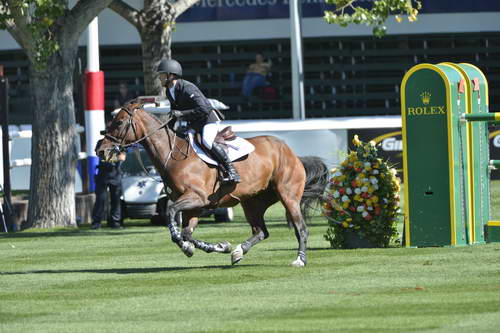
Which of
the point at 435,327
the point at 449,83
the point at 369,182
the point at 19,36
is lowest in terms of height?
the point at 435,327

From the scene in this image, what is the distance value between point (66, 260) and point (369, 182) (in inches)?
165

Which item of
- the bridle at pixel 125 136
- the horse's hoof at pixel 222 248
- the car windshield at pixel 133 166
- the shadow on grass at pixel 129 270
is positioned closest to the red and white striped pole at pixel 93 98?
the car windshield at pixel 133 166

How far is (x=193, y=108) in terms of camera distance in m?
14.3

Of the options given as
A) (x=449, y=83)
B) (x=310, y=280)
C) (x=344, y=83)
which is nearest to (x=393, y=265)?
(x=310, y=280)

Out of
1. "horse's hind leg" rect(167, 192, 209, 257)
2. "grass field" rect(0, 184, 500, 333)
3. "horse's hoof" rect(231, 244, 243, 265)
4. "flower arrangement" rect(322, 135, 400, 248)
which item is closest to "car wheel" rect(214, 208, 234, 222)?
"grass field" rect(0, 184, 500, 333)

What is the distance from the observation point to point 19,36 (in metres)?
21.6

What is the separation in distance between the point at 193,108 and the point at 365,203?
3.06m

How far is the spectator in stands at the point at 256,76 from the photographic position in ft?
111

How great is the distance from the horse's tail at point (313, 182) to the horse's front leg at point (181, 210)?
184 cm

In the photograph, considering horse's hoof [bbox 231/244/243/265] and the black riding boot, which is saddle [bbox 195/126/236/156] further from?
horse's hoof [bbox 231/244/243/265]

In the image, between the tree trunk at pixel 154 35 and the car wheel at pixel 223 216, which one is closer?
the car wheel at pixel 223 216

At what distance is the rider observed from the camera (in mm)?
14195

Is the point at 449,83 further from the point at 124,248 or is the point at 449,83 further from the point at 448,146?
the point at 124,248

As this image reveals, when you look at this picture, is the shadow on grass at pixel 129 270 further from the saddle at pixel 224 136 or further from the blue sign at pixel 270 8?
the blue sign at pixel 270 8
